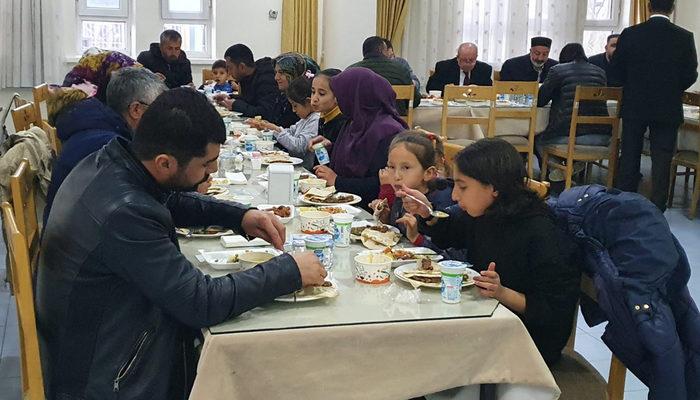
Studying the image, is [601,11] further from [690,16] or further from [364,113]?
[364,113]

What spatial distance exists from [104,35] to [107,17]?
0.65ft

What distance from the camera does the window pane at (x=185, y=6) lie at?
852 centimetres

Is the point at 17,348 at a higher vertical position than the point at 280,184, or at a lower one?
lower

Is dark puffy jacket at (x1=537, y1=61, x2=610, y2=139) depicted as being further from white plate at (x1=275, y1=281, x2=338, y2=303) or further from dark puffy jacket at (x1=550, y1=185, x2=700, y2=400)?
white plate at (x1=275, y1=281, x2=338, y2=303)

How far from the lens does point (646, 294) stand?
1812 millimetres

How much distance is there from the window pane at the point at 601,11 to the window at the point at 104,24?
215 inches

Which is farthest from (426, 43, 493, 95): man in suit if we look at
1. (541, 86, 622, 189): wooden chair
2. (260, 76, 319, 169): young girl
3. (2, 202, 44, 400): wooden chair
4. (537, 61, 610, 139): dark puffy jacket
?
(2, 202, 44, 400): wooden chair

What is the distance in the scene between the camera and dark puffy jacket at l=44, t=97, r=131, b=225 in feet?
8.61

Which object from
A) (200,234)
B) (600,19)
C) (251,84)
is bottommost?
(200,234)

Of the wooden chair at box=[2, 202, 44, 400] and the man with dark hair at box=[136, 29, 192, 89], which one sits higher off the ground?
the man with dark hair at box=[136, 29, 192, 89]

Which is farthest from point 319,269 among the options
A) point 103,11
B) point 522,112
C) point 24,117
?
point 103,11

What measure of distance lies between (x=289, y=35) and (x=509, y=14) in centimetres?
257

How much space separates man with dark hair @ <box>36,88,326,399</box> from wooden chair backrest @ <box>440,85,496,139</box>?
174 inches

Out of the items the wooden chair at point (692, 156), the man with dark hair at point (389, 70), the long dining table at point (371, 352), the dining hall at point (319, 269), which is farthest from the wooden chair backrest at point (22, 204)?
the wooden chair at point (692, 156)
